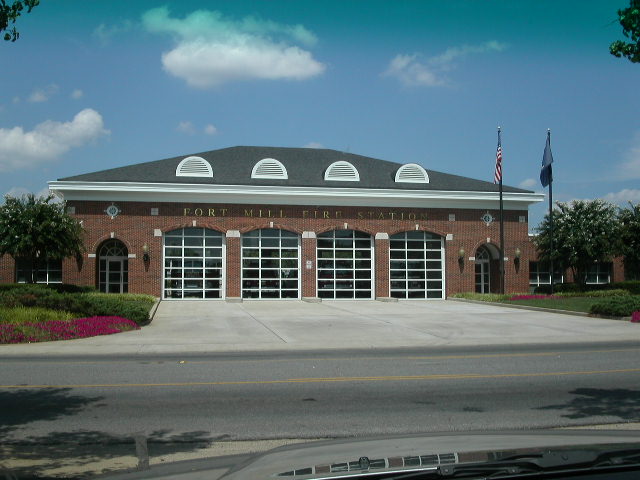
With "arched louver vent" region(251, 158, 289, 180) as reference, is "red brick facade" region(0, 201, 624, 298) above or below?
below

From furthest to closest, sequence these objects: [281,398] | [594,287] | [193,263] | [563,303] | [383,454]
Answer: [594,287] < [193,263] < [563,303] < [281,398] < [383,454]

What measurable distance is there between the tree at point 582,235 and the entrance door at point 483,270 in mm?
3724

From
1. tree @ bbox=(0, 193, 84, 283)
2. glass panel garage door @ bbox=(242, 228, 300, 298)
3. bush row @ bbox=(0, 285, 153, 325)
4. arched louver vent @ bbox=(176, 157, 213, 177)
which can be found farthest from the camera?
arched louver vent @ bbox=(176, 157, 213, 177)

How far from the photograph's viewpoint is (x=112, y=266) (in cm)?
3584

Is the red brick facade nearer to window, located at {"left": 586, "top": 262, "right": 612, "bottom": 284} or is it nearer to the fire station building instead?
the fire station building

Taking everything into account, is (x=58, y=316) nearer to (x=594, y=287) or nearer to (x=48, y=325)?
(x=48, y=325)

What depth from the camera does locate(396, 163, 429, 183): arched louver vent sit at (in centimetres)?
3841

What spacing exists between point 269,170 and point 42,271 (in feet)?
43.5

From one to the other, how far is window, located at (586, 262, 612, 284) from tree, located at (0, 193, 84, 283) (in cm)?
3029

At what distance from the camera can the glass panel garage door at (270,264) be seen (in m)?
36.3

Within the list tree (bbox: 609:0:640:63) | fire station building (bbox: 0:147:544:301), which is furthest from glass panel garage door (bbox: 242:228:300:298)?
tree (bbox: 609:0:640:63)

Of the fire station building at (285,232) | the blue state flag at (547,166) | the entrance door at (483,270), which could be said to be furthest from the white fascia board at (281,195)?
the entrance door at (483,270)

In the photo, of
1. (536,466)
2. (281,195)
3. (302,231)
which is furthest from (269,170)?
(536,466)

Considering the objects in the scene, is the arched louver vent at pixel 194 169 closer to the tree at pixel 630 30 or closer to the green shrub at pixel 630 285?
the green shrub at pixel 630 285
